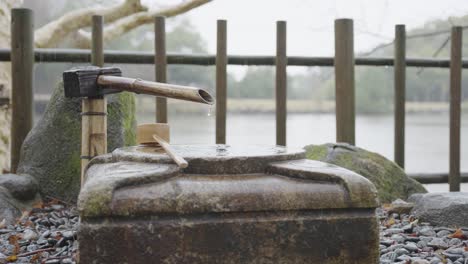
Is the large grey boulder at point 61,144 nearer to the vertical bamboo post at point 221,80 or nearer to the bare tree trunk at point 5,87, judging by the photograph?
the vertical bamboo post at point 221,80

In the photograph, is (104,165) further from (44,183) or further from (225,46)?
(225,46)

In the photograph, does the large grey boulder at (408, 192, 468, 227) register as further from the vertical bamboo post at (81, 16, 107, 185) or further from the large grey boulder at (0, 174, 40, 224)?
the large grey boulder at (0, 174, 40, 224)

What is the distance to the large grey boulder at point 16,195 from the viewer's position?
3219 millimetres

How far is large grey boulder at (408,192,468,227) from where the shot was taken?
3049mm

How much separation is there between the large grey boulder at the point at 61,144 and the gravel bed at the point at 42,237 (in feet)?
0.50

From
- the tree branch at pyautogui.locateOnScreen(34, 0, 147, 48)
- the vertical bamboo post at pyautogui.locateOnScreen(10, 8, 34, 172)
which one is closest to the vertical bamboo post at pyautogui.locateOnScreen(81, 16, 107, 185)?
the vertical bamboo post at pyautogui.locateOnScreen(10, 8, 34, 172)

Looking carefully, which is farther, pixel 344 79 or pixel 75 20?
pixel 75 20

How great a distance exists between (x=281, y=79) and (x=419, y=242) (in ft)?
5.98

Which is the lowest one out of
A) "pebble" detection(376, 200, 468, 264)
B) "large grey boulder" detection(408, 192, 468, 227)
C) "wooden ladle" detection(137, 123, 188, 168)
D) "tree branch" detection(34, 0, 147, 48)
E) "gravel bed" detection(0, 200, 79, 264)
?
"pebble" detection(376, 200, 468, 264)

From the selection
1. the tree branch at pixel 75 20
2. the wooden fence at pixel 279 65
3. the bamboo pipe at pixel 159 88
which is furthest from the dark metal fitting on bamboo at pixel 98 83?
the tree branch at pixel 75 20

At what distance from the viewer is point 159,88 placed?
7.26 ft

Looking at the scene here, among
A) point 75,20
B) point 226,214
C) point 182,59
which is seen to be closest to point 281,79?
point 182,59

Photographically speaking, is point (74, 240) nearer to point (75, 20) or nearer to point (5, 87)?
point (5, 87)

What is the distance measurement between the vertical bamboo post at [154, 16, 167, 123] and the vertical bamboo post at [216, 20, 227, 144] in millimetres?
397
